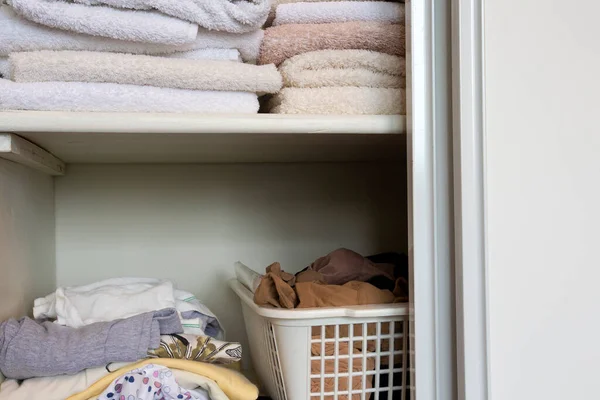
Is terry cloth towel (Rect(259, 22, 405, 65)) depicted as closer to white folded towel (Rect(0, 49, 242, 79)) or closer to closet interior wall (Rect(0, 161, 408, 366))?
white folded towel (Rect(0, 49, 242, 79))

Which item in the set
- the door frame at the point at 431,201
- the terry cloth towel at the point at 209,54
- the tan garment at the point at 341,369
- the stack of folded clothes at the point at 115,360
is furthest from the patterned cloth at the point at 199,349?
the terry cloth towel at the point at 209,54

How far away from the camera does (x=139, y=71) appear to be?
2.18ft

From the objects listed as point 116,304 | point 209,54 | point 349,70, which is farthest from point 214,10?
point 116,304

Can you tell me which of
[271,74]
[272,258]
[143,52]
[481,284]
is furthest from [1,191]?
[481,284]

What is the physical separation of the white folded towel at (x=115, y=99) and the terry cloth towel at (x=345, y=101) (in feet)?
0.16

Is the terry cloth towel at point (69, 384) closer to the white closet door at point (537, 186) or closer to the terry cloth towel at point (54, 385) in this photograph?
the terry cloth towel at point (54, 385)

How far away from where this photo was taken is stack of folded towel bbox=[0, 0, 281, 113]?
2.12 feet

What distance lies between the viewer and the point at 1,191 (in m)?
0.73

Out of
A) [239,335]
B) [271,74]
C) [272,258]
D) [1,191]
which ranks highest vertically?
[271,74]

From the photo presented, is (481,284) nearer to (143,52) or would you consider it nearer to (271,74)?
(271,74)

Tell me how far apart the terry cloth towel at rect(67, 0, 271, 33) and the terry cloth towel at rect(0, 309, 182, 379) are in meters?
0.36

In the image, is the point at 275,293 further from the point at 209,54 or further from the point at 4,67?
the point at 4,67

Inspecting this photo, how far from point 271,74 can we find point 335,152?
235mm

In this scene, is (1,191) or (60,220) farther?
(60,220)
